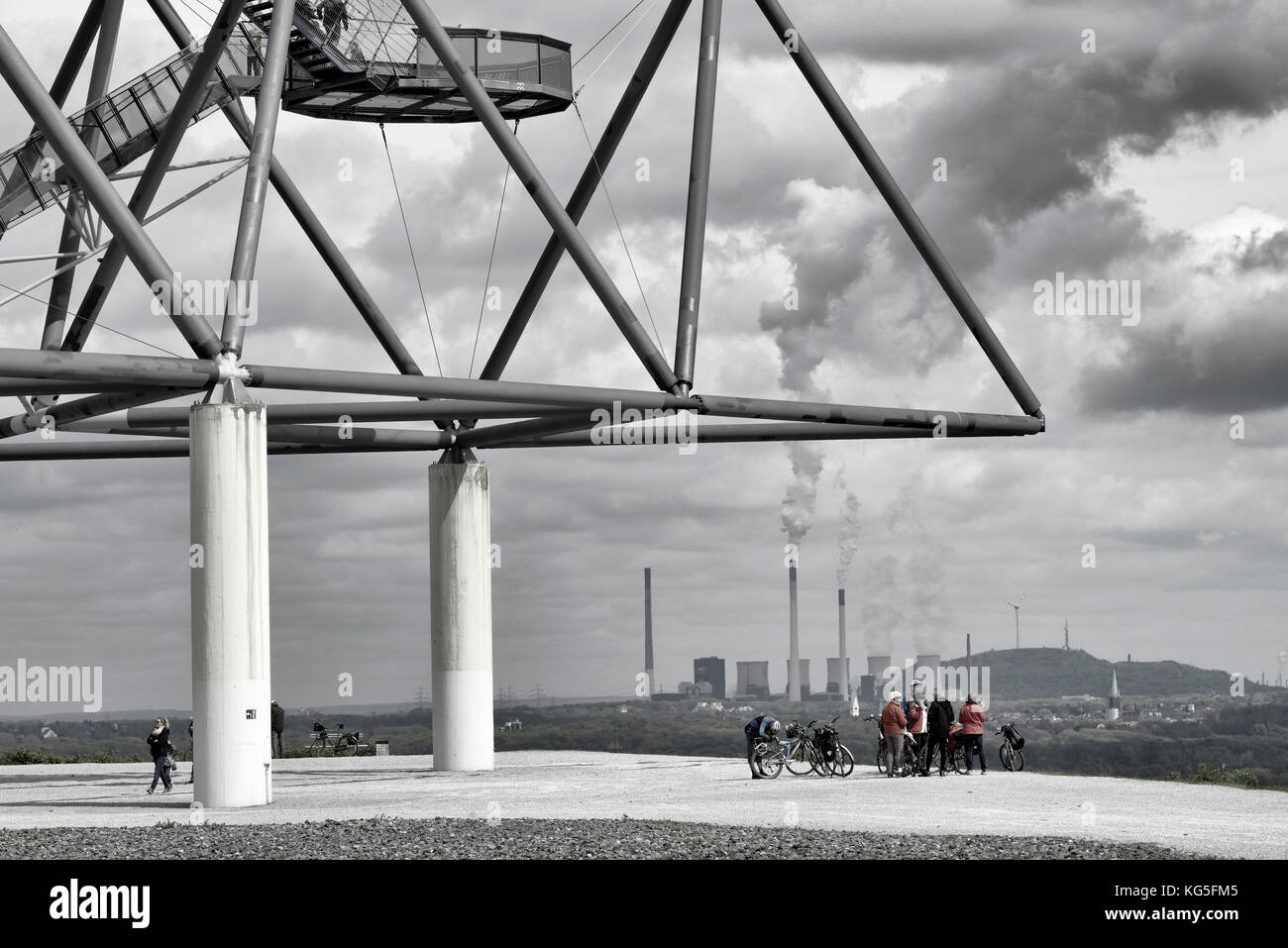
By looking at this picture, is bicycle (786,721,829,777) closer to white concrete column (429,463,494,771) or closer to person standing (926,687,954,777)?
person standing (926,687,954,777)

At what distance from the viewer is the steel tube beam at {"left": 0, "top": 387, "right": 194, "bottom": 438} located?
2955 cm

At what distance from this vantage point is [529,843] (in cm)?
1938

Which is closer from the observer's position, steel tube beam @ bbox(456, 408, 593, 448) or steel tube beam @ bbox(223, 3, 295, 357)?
steel tube beam @ bbox(223, 3, 295, 357)

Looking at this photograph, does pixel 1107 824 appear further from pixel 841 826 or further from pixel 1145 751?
pixel 1145 751

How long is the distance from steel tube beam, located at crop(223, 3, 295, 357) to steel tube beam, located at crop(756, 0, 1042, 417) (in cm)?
1119

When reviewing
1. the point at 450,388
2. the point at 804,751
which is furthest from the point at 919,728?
the point at 450,388

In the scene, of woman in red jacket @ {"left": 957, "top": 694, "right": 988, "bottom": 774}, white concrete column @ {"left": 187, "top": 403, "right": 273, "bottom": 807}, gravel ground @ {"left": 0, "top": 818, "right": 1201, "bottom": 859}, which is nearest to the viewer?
gravel ground @ {"left": 0, "top": 818, "right": 1201, "bottom": 859}

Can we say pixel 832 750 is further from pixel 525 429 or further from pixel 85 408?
pixel 85 408

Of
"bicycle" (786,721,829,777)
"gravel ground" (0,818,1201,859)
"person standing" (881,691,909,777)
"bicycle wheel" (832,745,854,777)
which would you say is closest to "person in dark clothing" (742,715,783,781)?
"bicycle" (786,721,829,777)

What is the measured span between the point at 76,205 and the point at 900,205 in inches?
627

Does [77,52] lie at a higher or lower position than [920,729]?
higher

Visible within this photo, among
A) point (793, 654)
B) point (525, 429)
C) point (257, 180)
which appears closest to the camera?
point (257, 180)

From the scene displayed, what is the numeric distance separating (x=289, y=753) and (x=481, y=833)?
31326 millimetres
